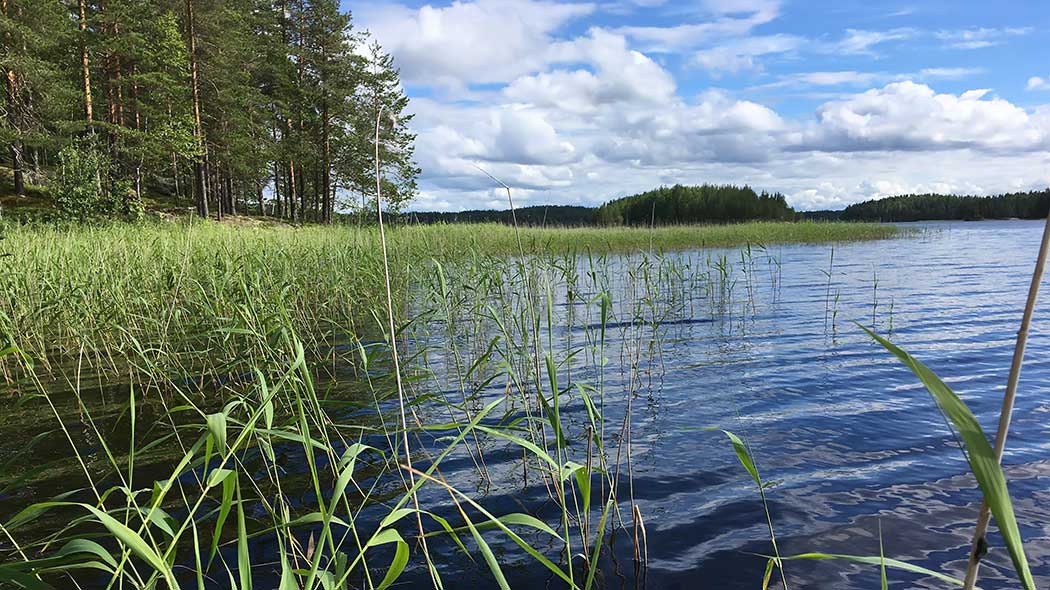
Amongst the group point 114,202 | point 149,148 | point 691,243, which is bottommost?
point 691,243

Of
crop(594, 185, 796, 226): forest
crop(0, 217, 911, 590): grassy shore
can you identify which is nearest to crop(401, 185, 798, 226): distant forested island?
crop(594, 185, 796, 226): forest

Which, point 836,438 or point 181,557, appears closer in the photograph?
point 181,557

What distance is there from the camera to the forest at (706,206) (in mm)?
40875

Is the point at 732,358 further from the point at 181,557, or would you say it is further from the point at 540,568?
the point at 181,557

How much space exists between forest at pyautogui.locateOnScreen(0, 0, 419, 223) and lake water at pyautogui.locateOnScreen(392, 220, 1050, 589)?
1225 centimetres

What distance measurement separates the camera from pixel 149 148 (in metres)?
25.8

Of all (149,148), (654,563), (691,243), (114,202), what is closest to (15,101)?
(149,148)

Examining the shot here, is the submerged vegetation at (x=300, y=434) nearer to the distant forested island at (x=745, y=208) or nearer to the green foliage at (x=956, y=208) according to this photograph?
the distant forested island at (x=745, y=208)

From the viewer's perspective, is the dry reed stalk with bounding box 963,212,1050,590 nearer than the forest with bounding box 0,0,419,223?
Yes

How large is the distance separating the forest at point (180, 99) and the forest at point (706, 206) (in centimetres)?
1686

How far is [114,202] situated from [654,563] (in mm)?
25058

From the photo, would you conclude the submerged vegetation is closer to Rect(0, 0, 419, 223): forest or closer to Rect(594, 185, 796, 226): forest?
Rect(0, 0, 419, 223): forest

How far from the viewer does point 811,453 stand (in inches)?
158

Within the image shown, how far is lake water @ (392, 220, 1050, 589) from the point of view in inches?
109
